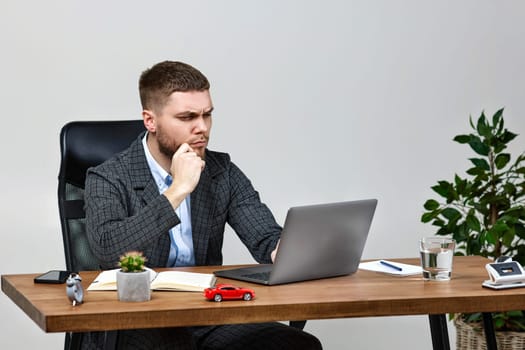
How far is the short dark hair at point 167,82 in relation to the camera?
2707 millimetres

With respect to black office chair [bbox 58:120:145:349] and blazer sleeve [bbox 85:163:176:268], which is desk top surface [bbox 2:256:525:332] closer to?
blazer sleeve [bbox 85:163:176:268]

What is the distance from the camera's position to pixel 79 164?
2885 mm

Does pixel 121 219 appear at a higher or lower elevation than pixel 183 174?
lower

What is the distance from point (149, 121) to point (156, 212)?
454 mm

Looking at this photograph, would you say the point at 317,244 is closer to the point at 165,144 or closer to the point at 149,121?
the point at 165,144

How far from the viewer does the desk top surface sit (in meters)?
1.92

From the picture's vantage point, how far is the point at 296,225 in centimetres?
223

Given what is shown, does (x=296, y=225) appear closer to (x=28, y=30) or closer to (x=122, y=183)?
(x=122, y=183)

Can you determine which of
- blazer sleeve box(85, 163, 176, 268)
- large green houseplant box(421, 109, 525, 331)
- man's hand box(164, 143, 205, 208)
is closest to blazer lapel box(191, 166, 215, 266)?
blazer sleeve box(85, 163, 176, 268)

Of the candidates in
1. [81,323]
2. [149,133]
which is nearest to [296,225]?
[81,323]

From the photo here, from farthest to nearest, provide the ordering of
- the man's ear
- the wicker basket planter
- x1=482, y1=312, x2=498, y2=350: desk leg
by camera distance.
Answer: the wicker basket planter, the man's ear, x1=482, y1=312, x2=498, y2=350: desk leg

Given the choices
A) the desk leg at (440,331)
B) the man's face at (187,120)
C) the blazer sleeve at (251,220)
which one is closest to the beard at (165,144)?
the man's face at (187,120)

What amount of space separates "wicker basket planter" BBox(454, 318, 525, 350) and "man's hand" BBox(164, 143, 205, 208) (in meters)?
1.60

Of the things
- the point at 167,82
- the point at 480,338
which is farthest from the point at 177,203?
the point at 480,338
